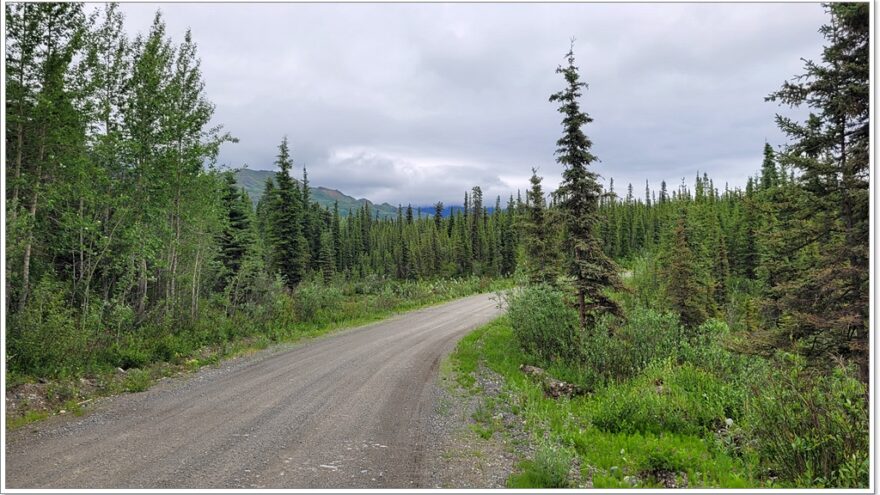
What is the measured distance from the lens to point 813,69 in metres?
8.73

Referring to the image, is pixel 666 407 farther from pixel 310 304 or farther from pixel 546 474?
pixel 310 304

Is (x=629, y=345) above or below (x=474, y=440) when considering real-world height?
above

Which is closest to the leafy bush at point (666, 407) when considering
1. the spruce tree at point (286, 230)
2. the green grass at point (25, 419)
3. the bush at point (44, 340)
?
the green grass at point (25, 419)

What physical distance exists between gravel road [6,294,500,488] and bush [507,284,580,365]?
14.4 ft

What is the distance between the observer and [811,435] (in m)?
5.94

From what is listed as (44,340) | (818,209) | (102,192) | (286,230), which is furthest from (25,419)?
(286,230)

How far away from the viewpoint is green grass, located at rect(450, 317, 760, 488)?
236 inches

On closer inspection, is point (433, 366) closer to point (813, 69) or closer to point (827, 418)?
point (827, 418)

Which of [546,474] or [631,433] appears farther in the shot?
[631,433]

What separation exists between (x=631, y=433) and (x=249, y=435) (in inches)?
274

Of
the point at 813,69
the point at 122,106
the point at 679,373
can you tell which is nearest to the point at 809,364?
the point at 679,373

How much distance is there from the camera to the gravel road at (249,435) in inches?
227

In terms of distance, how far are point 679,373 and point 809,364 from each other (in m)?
2.61

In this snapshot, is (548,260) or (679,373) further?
(548,260)
